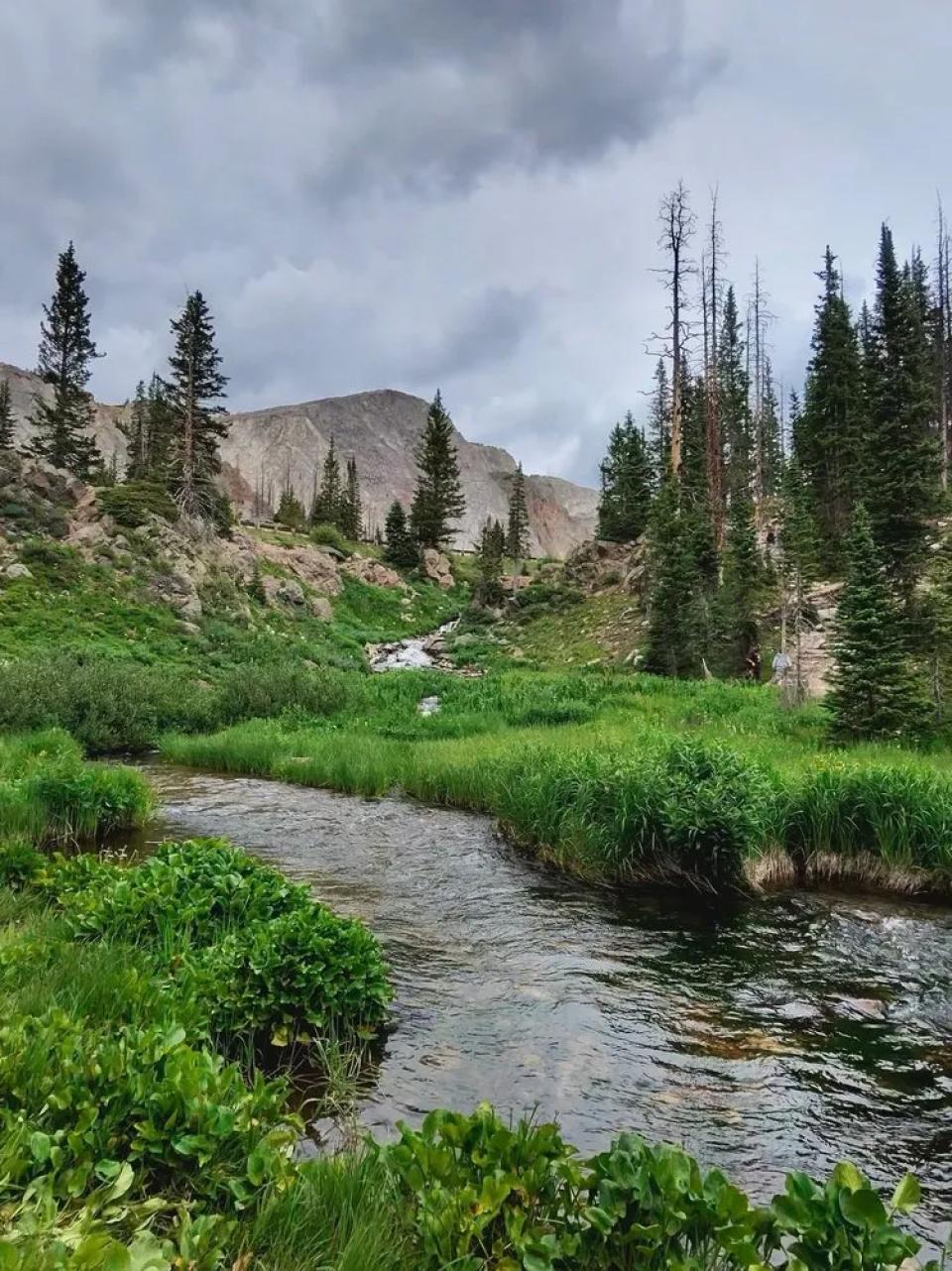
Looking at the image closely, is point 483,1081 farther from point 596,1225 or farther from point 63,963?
point 63,963

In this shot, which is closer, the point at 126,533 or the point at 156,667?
the point at 156,667

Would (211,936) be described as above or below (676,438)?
below

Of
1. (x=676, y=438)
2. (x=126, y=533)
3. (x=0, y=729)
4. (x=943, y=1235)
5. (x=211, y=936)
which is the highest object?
(x=676, y=438)

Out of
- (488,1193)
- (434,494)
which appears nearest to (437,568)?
(434,494)

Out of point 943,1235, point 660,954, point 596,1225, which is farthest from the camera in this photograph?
point 660,954

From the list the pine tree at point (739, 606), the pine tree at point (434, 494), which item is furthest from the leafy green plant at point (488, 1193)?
the pine tree at point (434, 494)

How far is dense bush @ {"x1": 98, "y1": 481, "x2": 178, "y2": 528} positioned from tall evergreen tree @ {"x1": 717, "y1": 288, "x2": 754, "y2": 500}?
31.1 metres

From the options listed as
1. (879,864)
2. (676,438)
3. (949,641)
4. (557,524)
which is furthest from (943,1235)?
(557,524)

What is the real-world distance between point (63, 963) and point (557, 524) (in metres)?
162

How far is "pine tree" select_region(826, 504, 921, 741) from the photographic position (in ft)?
47.7

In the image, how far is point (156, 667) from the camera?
2408 centimetres

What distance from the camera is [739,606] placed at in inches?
1139

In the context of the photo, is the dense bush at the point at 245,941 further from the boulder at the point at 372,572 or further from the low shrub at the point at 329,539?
the low shrub at the point at 329,539

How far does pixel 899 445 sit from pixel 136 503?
3440 centimetres
